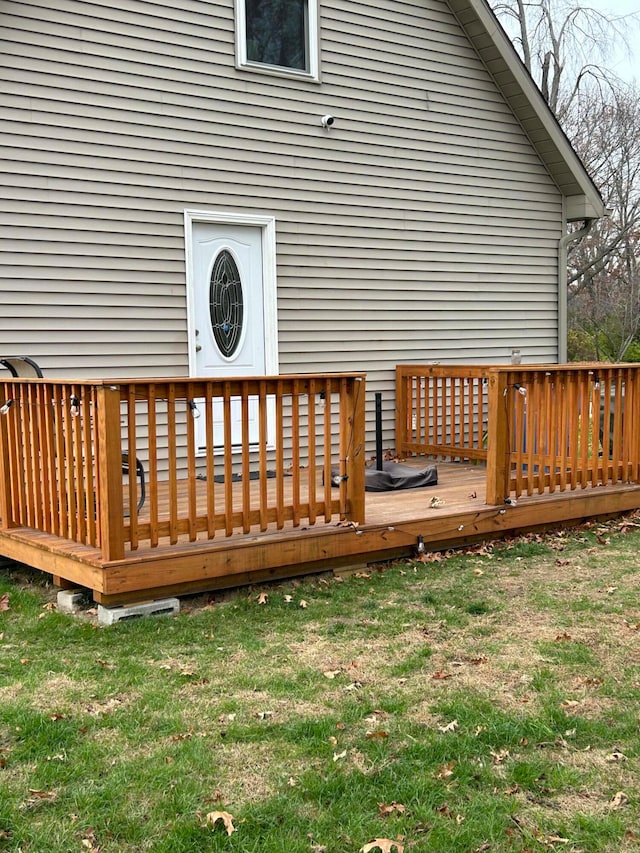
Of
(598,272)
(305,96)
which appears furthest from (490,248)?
(598,272)

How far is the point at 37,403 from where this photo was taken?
208 inches

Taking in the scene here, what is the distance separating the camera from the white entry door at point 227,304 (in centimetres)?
779

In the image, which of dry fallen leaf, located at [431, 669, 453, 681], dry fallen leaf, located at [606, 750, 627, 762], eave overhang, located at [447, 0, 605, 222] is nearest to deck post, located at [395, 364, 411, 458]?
eave overhang, located at [447, 0, 605, 222]

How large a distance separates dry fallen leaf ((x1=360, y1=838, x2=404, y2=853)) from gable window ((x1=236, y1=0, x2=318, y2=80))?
6.82 meters

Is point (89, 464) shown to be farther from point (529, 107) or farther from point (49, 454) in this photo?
point (529, 107)

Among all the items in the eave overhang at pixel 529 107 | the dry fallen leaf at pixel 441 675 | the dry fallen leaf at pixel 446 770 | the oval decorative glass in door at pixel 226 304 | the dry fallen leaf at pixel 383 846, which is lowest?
the dry fallen leaf at pixel 383 846

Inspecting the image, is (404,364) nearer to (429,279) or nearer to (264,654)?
(429,279)

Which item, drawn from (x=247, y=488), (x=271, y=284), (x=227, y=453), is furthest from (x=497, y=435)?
(x=271, y=284)

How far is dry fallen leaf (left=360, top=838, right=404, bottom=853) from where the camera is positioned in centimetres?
262

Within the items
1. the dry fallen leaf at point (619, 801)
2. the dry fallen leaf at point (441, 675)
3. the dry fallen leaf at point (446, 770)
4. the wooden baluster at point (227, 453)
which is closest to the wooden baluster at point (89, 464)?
the wooden baluster at point (227, 453)

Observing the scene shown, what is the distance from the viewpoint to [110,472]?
4.59m

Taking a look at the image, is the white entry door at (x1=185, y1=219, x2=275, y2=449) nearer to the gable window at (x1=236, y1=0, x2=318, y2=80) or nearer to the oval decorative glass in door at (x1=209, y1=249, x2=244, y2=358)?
the oval decorative glass in door at (x1=209, y1=249, x2=244, y2=358)

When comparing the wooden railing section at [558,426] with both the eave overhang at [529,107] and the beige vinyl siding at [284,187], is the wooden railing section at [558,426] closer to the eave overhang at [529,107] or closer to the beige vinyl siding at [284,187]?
the beige vinyl siding at [284,187]

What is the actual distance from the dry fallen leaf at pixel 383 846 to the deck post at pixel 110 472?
2.40 meters
